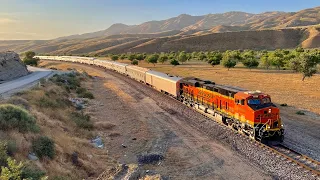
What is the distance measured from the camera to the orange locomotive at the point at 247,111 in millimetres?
19516

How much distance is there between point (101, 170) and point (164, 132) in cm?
864

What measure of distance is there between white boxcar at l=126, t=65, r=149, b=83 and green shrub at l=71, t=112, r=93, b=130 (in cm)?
2379

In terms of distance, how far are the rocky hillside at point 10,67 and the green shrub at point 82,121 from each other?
2995 centimetres

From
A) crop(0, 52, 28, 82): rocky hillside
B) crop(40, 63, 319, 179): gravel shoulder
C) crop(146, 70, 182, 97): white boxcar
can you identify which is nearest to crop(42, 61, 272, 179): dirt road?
crop(40, 63, 319, 179): gravel shoulder

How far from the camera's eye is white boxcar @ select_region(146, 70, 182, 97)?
3509 cm

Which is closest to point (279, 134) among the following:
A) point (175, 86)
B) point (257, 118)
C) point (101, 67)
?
point (257, 118)

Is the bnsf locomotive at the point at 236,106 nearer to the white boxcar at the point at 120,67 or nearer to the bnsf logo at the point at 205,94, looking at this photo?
the bnsf logo at the point at 205,94

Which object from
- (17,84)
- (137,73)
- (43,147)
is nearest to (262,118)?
(43,147)

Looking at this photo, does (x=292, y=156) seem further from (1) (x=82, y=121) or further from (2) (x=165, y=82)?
(2) (x=165, y=82)

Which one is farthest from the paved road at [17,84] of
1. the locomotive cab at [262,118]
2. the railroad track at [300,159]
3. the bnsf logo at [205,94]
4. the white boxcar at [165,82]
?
the railroad track at [300,159]

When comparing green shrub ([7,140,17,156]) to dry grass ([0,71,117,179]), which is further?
dry grass ([0,71,117,179])

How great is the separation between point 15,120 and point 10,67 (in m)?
44.2

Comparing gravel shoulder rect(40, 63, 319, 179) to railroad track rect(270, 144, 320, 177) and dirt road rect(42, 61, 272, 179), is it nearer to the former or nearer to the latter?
dirt road rect(42, 61, 272, 179)

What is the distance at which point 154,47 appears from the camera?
17550 cm
